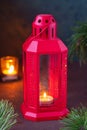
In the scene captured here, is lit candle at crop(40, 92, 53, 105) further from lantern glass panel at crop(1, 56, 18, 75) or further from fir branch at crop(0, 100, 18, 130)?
fir branch at crop(0, 100, 18, 130)

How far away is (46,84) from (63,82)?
3.6 inches

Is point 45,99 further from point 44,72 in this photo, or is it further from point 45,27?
point 45,27

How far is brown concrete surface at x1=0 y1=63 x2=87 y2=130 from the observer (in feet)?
4.79

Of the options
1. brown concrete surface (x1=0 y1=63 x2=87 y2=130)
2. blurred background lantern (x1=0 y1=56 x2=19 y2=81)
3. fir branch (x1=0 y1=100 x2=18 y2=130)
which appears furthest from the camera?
blurred background lantern (x1=0 y1=56 x2=19 y2=81)

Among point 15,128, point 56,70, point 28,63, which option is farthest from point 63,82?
point 15,128

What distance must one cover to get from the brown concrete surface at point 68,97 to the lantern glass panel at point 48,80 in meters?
0.11

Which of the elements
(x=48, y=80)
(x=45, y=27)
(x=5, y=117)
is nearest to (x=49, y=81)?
(x=48, y=80)

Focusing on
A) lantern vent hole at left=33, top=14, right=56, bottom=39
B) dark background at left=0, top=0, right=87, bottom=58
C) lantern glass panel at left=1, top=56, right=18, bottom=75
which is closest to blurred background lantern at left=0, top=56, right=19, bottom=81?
lantern glass panel at left=1, top=56, right=18, bottom=75

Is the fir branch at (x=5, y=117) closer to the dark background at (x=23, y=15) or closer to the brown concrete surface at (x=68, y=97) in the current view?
the brown concrete surface at (x=68, y=97)

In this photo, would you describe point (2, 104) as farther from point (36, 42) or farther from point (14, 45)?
point (14, 45)

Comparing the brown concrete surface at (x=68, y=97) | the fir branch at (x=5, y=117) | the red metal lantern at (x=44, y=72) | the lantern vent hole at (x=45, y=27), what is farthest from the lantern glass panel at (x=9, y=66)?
the fir branch at (x=5, y=117)

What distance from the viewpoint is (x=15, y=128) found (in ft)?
4.65

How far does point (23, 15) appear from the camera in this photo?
2.40m

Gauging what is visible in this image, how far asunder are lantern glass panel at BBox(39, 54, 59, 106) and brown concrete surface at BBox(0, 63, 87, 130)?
113 mm
